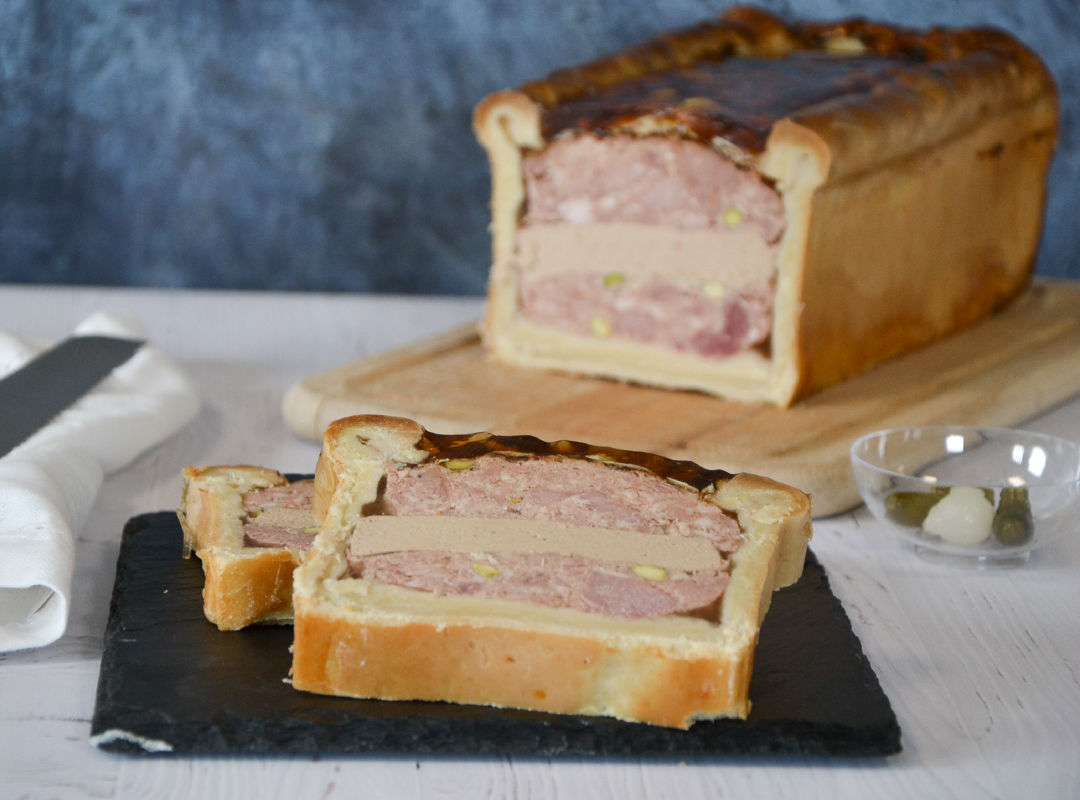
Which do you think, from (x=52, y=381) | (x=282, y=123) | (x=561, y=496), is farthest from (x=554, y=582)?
(x=282, y=123)

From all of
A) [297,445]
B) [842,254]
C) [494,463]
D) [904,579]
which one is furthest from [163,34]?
[904,579]

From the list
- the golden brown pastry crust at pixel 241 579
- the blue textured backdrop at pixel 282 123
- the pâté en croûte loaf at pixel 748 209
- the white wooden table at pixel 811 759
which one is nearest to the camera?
the white wooden table at pixel 811 759

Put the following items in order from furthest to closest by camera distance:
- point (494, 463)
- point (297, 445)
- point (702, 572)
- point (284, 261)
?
point (284, 261) → point (297, 445) → point (494, 463) → point (702, 572)

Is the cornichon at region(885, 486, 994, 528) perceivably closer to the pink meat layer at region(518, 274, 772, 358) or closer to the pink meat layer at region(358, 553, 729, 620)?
the pink meat layer at region(358, 553, 729, 620)

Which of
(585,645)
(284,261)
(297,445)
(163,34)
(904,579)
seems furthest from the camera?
(284,261)

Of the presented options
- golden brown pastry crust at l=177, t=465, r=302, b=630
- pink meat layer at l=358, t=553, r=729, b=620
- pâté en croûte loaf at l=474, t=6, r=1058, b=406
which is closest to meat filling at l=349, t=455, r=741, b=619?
pink meat layer at l=358, t=553, r=729, b=620

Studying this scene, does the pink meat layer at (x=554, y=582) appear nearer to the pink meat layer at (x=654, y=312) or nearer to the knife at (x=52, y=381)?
the knife at (x=52, y=381)

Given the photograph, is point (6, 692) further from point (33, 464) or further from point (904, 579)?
point (904, 579)

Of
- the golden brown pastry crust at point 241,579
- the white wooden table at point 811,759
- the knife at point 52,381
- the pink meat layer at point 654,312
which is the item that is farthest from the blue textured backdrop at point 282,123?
the golden brown pastry crust at point 241,579
